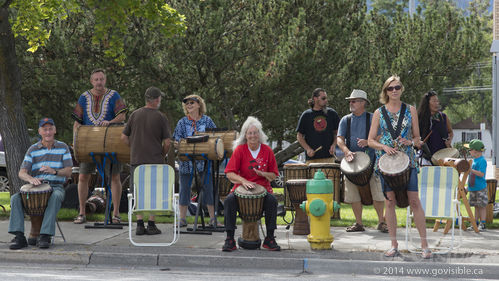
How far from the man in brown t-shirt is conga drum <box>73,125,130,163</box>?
20cm

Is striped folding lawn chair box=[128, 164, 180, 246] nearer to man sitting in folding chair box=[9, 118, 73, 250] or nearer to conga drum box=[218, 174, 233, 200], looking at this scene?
man sitting in folding chair box=[9, 118, 73, 250]

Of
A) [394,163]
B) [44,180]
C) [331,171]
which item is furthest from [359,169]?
[44,180]

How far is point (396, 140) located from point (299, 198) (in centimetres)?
200

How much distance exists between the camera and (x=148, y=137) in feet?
30.0

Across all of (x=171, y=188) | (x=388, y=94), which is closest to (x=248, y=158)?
(x=171, y=188)

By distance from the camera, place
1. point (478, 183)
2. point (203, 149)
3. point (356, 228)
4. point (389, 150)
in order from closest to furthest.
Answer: point (389, 150)
point (203, 149)
point (356, 228)
point (478, 183)

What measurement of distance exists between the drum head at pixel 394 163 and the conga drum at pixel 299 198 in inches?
69.9

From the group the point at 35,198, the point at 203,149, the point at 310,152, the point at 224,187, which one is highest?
the point at 203,149

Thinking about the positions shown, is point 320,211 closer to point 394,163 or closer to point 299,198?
point 394,163

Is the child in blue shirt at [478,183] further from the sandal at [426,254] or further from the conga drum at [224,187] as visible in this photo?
the conga drum at [224,187]

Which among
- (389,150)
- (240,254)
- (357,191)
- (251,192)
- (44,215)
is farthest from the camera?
(357,191)

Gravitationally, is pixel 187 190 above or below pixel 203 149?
below

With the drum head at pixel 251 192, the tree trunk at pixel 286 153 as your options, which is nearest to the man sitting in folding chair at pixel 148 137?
the drum head at pixel 251 192

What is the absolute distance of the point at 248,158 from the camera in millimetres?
8227
